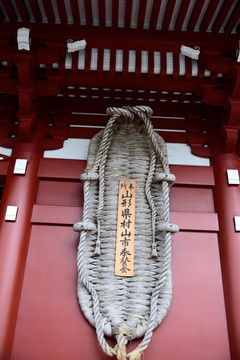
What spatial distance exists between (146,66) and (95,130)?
0.72 m

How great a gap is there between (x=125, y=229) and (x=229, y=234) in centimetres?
77

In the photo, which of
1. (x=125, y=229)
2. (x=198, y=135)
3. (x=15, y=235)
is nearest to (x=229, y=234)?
(x=125, y=229)

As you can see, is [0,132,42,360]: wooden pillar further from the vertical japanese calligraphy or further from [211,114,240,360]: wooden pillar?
[211,114,240,360]: wooden pillar

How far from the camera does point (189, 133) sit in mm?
3033

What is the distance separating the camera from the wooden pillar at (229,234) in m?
2.25

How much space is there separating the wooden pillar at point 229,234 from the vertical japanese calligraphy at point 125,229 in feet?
2.22

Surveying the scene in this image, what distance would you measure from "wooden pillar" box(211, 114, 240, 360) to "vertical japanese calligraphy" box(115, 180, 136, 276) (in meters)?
0.68

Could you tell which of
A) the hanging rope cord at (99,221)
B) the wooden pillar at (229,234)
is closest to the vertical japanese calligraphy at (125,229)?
the hanging rope cord at (99,221)

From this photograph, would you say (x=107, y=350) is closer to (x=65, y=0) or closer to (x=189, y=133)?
(x=189, y=133)

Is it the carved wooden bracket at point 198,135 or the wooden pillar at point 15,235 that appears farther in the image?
the carved wooden bracket at point 198,135

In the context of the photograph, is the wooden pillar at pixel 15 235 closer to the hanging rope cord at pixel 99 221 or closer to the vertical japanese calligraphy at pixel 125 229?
the hanging rope cord at pixel 99 221

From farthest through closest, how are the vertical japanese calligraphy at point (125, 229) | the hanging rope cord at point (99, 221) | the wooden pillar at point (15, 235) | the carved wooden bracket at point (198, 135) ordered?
the carved wooden bracket at point (198, 135), the vertical japanese calligraphy at point (125, 229), the wooden pillar at point (15, 235), the hanging rope cord at point (99, 221)

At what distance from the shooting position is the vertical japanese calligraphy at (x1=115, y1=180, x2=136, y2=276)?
7.70 ft

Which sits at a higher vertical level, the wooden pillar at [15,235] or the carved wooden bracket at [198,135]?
the carved wooden bracket at [198,135]
